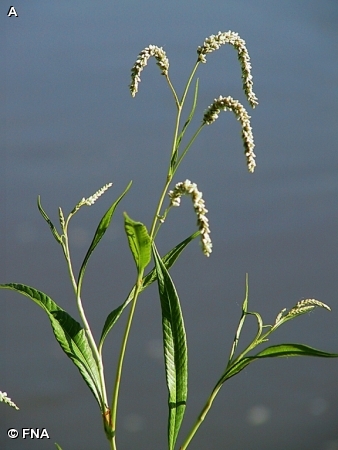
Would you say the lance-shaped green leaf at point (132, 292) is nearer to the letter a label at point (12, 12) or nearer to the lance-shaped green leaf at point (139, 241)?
the lance-shaped green leaf at point (139, 241)

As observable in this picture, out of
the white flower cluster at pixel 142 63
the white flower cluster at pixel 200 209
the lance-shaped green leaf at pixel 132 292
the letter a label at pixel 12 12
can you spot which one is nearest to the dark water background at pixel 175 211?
the letter a label at pixel 12 12

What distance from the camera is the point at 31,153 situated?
2.08 metres

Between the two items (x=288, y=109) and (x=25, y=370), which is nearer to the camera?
(x=25, y=370)

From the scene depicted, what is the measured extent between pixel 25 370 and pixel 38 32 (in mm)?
1012

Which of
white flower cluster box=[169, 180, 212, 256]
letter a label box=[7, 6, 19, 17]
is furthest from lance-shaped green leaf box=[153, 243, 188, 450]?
letter a label box=[7, 6, 19, 17]

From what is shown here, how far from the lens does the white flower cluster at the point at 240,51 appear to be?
73cm

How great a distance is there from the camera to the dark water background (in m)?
2.02

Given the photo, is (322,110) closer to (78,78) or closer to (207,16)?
(207,16)

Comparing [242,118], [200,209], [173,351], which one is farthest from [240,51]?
[173,351]

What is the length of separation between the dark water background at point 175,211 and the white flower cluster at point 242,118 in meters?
1.33

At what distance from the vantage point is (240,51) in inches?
29.5

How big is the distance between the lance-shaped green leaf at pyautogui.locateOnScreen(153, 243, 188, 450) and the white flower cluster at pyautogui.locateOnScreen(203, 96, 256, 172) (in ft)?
0.56

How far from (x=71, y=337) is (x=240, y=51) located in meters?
0.38

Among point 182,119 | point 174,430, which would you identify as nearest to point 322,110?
point 182,119
